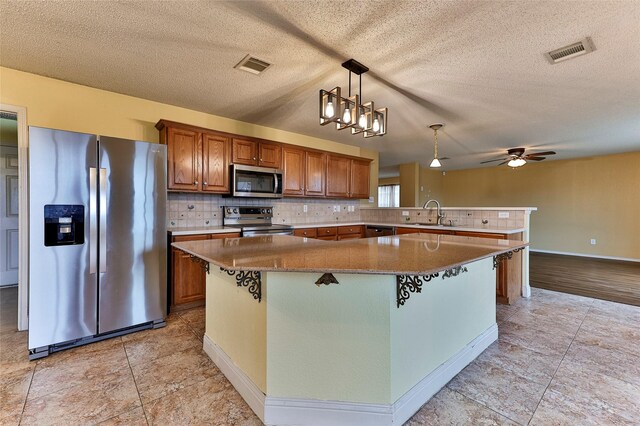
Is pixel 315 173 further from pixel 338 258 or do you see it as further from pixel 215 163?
pixel 338 258

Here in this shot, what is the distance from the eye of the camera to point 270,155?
13.1 ft

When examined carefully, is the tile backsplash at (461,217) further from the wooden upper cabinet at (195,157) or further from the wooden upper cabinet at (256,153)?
the wooden upper cabinet at (195,157)

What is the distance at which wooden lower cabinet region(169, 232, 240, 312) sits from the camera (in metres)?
3.02

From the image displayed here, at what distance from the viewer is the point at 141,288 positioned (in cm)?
262

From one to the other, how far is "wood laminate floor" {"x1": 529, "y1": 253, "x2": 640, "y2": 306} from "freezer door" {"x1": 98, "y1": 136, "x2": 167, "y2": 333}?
4.99 m

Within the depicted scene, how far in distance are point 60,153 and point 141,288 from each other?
128 centimetres

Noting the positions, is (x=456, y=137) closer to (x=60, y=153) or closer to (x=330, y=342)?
(x=330, y=342)

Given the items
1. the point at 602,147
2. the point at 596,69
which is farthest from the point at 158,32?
the point at 602,147

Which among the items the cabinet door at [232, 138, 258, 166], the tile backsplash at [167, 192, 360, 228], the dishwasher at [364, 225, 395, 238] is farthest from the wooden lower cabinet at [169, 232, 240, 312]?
the dishwasher at [364, 225, 395, 238]

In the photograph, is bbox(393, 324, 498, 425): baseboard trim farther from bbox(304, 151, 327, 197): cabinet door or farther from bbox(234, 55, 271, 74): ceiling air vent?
bbox(304, 151, 327, 197): cabinet door

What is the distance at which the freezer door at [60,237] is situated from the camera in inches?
84.4

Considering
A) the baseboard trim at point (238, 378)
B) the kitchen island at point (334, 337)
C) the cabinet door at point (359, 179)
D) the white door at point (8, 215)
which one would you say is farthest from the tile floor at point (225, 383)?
the cabinet door at point (359, 179)

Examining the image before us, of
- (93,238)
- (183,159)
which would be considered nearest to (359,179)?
(183,159)

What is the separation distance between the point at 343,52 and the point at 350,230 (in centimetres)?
303
